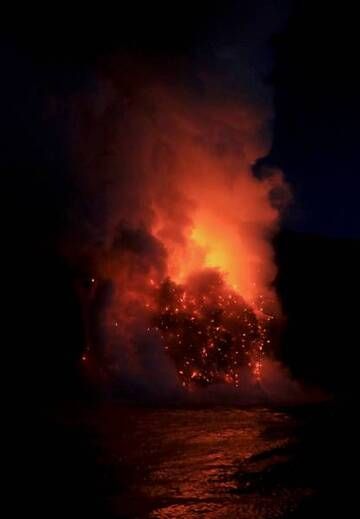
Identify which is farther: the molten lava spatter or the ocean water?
the molten lava spatter

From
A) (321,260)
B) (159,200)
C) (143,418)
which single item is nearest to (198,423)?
(143,418)

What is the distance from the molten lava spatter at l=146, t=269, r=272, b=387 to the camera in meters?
15.4

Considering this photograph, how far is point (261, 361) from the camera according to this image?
16625 millimetres

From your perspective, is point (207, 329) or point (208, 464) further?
point (207, 329)

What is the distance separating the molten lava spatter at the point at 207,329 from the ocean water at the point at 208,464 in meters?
2.96

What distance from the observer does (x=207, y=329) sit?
1603 cm

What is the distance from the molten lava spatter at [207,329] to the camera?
1535cm

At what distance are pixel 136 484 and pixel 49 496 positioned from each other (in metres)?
1.02

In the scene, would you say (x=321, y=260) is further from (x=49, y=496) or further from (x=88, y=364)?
(x=49, y=496)

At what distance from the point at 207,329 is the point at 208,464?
7981 millimetres

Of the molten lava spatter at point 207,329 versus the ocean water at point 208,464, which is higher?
the molten lava spatter at point 207,329

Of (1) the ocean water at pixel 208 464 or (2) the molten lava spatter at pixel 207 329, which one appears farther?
(2) the molten lava spatter at pixel 207 329

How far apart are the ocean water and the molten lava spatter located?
2.96 metres

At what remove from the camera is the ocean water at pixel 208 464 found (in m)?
6.34
